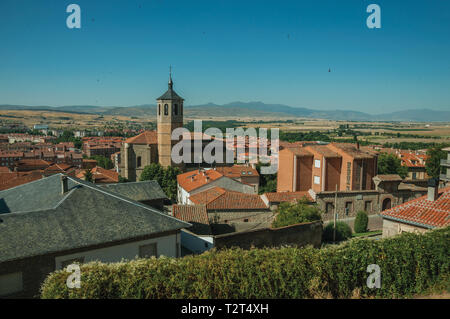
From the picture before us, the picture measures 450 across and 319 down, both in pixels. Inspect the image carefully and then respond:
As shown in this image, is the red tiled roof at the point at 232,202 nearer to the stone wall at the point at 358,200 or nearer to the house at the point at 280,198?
the house at the point at 280,198

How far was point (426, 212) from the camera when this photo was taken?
47.0 ft

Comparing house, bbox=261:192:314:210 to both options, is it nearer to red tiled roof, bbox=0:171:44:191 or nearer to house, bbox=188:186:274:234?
house, bbox=188:186:274:234

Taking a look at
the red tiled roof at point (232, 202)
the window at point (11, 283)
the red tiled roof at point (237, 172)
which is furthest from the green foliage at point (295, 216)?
the red tiled roof at point (237, 172)

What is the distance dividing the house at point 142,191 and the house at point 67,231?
17.7ft

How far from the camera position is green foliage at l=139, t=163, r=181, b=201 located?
138 feet

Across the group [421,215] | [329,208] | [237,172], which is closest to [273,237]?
[421,215]

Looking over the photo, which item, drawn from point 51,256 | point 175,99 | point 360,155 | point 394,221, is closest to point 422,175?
point 360,155

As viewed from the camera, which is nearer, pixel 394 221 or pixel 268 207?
pixel 394 221

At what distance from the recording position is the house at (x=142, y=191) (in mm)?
21062

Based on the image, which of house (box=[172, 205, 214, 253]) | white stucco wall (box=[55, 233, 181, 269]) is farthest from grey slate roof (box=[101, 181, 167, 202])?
white stucco wall (box=[55, 233, 181, 269])
